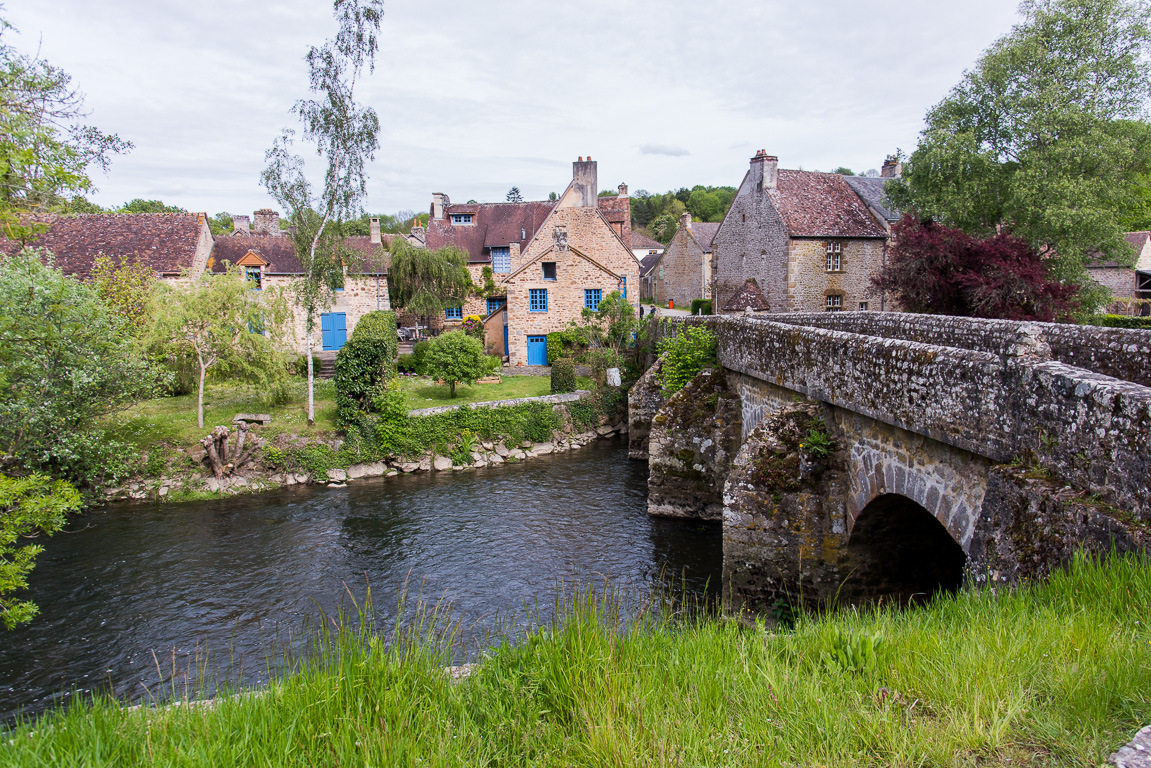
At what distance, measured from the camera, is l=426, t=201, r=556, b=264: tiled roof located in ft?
126

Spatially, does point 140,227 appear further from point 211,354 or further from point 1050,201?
point 1050,201


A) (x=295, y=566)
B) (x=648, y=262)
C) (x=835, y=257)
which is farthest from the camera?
(x=648, y=262)

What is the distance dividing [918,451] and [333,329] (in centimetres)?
2970

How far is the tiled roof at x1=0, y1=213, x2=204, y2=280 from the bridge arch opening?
29.1 meters

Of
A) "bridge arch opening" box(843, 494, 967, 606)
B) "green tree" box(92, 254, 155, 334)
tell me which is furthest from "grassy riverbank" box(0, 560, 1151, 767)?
"green tree" box(92, 254, 155, 334)

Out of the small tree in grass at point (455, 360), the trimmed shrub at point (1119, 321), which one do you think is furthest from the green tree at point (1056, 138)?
the small tree in grass at point (455, 360)

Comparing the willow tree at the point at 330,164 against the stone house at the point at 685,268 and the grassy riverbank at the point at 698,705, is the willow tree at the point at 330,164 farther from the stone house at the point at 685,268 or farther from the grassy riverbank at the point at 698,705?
the stone house at the point at 685,268

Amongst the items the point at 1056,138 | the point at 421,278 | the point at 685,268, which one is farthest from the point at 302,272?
the point at 1056,138

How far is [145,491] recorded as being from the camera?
16484mm

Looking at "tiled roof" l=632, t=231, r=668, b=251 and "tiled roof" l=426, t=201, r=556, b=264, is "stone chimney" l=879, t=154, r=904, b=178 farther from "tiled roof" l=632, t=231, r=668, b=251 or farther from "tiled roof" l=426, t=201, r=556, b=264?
"tiled roof" l=632, t=231, r=668, b=251

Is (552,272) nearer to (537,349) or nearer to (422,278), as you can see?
(537,349)

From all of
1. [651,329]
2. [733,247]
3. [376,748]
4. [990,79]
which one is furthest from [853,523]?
[733,247]

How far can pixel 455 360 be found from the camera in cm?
2188

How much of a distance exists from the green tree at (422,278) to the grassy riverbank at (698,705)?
100 feet
